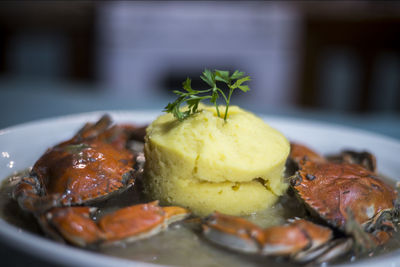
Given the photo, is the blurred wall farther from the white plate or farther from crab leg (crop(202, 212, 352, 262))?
crab leg (crop(202, 212, 352, 262))

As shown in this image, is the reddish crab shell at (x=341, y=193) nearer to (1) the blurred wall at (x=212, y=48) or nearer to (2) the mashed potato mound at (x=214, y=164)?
(2) the mashed potato mound at (x=214, y=164)

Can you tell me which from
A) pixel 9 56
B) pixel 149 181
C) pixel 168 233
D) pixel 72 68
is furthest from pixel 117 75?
pixel 168 233

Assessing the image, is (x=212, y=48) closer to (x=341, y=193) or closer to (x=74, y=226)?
(x=341, y=193)

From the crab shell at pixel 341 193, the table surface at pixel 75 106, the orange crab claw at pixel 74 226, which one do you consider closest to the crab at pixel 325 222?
the crab shell at pixel 341 193

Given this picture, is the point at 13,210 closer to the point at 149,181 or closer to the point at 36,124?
the point at 149,181

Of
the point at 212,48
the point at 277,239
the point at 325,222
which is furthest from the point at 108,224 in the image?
the point at 212,48

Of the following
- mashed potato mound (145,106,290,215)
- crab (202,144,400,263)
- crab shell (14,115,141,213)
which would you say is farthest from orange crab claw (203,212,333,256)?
crab shell (14,115,141,213)
